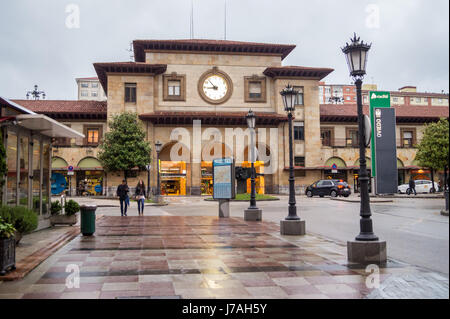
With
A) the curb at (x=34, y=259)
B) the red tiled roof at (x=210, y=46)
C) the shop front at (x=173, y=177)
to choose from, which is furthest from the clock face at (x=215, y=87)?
the curb at (x=34, y=259)

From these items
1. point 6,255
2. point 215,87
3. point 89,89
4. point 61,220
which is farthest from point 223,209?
point 89,89

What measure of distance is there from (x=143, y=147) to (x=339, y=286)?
113ft

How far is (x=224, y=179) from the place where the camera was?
18.4m

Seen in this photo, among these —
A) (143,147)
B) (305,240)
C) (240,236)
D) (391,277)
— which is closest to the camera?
(391,277)

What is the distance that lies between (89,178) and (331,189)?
80.2 ft

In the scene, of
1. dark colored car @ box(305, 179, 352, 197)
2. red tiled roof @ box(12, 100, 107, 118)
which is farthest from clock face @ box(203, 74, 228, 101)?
dark colored car @ box(305, 179, 352, 197)

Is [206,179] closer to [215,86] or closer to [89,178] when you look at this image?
[215,86]

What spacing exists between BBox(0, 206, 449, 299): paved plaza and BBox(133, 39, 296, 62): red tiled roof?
35636mm

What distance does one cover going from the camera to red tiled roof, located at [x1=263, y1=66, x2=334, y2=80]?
43.8 m

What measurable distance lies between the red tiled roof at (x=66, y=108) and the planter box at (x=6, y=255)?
39.1m

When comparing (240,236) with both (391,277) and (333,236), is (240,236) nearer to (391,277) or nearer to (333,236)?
(333,236)

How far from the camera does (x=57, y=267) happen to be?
7.15 metres

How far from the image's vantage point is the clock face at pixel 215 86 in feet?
145
